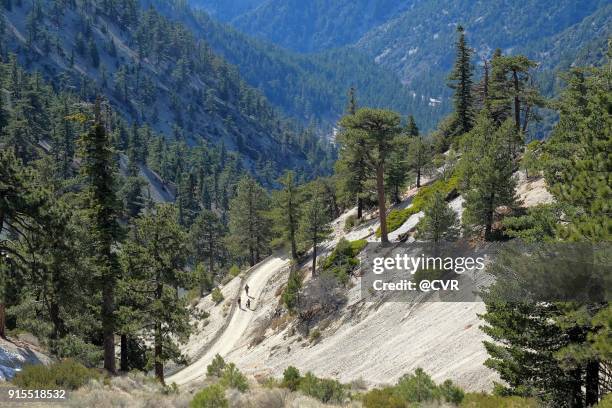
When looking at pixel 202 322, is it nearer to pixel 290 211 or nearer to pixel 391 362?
pixel 290 211

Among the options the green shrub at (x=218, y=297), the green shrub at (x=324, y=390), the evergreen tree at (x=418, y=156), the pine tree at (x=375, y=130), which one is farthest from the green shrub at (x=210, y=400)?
the evergreen tree at (x=418, y=156)

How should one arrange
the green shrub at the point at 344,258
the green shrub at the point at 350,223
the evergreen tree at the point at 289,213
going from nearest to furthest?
the green shrub at the point at 344,258, the evergreen tree at the point at 289,213, the green shrub at the point at 350,223

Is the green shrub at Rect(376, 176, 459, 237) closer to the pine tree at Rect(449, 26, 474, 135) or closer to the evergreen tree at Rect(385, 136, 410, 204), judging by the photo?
the evergreen tree at Rect(385, 136, 410, 204)

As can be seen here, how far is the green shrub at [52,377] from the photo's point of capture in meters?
14.1

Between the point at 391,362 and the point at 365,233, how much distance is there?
22.0m

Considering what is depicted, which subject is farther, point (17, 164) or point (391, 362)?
point (391, 362)

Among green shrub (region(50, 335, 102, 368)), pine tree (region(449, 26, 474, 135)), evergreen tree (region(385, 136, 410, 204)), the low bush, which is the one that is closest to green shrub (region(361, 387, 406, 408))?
the low bush

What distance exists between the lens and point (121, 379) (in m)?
17.7

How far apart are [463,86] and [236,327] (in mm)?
36827

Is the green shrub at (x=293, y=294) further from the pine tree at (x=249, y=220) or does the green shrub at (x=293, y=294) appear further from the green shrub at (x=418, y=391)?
the green shrub at (x=418, y=391)

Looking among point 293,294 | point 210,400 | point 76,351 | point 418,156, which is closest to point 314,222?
point 293,294

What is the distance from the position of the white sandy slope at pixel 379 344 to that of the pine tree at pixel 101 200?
12.4 meters

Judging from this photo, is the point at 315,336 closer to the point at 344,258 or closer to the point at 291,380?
the point at 344,258

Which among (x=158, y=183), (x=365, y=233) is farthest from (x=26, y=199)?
(x=158, y=183)
